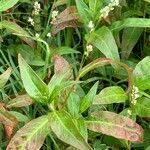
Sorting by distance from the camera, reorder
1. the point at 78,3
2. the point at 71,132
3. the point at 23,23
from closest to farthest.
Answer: the point at 71,132 → the point at 78,3 → the point at 23,23

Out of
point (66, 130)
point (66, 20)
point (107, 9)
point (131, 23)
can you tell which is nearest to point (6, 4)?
point (66, 20)

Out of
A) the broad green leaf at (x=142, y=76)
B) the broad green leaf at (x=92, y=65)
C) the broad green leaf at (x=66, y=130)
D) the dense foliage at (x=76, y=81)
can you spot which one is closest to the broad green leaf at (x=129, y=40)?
the dense foliage at (x=76, y=81)

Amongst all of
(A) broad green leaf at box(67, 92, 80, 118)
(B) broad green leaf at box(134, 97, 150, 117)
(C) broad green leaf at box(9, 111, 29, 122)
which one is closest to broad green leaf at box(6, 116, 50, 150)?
(A) broad green leaf at box(67, 92, 80, 118)

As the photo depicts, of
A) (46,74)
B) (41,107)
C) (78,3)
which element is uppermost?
(78,3)

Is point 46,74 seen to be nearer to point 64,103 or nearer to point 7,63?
point 7,63

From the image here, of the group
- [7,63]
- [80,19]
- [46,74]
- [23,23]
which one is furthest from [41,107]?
[23,23]

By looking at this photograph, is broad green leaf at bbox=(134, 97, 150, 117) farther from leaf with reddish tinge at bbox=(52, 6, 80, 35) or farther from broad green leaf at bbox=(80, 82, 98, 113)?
leaf with reddish tinge at bbox=(52, 6, 80, 35)
